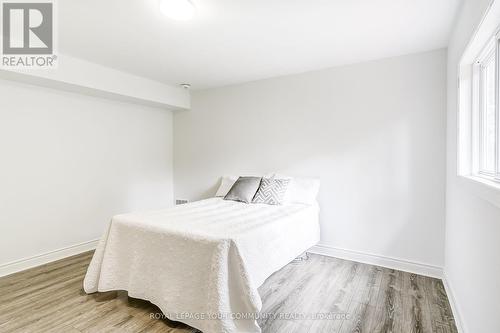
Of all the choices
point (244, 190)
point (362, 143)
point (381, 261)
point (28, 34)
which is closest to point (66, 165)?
point (28, 34)

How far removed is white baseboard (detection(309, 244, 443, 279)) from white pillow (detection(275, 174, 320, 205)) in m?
0.65

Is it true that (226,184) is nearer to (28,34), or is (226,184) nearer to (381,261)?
(381,261)

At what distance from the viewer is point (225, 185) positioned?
390 centimetres

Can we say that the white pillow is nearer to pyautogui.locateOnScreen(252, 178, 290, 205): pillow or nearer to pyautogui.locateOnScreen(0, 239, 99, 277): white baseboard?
pyautogui.locateOnScreen(252, 178, 290, 205): pillow

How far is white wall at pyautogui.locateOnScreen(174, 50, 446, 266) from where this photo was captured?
2.80 metres

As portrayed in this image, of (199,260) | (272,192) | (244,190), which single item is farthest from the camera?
(244,190)

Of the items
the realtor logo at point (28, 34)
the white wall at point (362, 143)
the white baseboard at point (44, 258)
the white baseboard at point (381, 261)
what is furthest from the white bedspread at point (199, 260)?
the realtor logo at point (28, 34)

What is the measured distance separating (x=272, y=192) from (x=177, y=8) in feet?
6.96

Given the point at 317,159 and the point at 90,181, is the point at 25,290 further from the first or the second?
the point at 317,159

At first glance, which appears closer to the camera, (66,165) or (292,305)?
(292,305)

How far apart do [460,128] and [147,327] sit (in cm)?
277

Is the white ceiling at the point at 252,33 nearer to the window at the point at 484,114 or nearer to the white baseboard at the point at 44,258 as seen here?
the window at the point at 484,114

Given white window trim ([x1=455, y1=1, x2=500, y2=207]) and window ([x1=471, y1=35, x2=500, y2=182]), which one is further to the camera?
white window trim ([x1=455, y1=1, x2=500, y2=207])

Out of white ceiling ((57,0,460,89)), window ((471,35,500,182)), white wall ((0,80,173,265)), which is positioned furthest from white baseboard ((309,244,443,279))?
white wall ((0,80,173,265))
